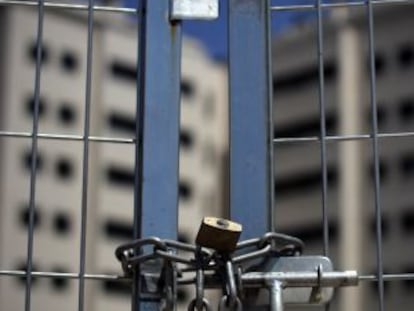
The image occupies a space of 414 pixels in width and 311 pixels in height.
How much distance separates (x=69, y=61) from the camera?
32.1m

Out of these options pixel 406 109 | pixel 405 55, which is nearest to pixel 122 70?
pixel 405 55

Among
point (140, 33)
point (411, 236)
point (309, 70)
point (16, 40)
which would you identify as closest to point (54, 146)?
point (16, 40)

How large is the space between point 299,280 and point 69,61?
100ft

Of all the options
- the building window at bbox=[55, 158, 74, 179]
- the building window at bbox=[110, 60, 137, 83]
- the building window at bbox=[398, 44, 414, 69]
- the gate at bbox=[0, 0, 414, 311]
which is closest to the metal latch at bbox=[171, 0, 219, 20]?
the gate at bbox=[0, 0, 414, 311]

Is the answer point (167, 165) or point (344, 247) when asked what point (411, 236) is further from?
point (167, 165)

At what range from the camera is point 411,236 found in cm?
2958

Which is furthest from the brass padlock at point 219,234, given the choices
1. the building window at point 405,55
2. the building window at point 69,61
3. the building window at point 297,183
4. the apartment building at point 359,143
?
the building window at point 297,183

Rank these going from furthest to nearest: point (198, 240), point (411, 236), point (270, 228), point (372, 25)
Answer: point (411, 236) → point (372, 25) → point (270, 228) → point (198, 240)

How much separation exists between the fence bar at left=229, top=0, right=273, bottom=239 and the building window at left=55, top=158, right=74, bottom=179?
2905cm

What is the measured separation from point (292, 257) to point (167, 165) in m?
0.25

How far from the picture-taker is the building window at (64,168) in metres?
30.9

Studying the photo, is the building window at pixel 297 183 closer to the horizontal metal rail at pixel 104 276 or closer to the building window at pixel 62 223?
the building window at pixel 62 223

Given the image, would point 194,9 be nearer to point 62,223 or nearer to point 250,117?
point 250,117

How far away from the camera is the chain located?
1756mm
